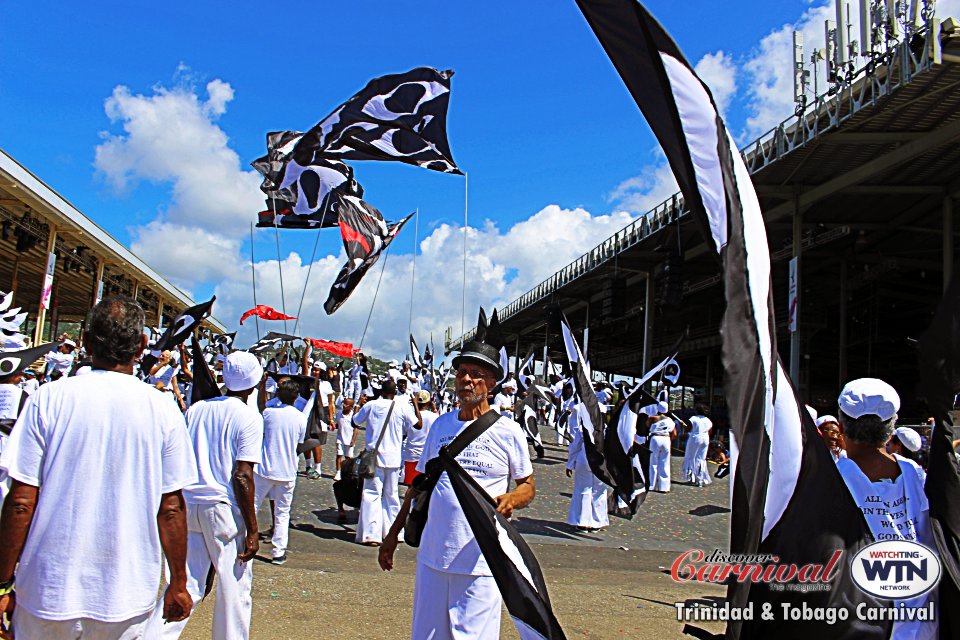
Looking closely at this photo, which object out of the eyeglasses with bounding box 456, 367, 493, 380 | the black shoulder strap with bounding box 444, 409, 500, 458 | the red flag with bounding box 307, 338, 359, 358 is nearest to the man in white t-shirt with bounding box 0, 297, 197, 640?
the black shoulder strap with bounding box 444, 409, 500, 458

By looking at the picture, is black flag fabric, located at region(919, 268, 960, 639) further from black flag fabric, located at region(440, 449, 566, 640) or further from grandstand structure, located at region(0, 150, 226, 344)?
grandstand structure, located at region(0, 150, 226, 344)

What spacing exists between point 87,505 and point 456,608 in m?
1.73

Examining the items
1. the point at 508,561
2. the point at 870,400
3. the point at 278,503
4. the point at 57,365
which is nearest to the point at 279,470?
the point at 278,503

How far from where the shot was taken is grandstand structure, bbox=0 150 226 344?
20344mm

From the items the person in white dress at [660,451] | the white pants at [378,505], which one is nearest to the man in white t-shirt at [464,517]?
the white pants at [378,505]

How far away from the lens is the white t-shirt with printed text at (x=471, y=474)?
3.49 metres

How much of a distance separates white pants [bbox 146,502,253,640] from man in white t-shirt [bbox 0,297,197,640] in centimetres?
140

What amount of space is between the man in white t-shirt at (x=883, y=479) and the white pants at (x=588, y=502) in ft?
24.3

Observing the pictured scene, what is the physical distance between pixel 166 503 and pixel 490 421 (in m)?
1.63

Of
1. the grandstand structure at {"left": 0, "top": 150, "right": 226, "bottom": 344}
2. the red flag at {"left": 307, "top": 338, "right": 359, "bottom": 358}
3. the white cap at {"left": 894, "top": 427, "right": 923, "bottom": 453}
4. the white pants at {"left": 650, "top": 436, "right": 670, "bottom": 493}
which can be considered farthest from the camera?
the red flag at {"left": 307, "top": 338, "right": 359, "bottom": 358}

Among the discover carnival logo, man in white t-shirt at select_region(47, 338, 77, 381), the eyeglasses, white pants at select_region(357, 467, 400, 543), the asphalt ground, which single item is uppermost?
man in white t-shirt at select_region(47, 338, 77, 381)

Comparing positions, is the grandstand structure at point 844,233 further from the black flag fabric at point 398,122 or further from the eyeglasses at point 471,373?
the black flag fabric at point 398,122

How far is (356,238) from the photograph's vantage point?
11.2 metres

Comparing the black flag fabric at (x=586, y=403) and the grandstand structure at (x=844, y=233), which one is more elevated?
the grandstand structure at (x=844, y=233)
